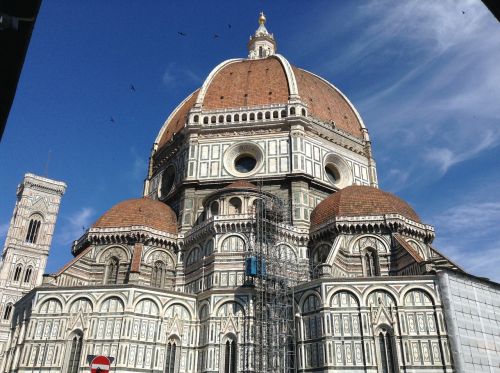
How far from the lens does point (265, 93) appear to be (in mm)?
40156

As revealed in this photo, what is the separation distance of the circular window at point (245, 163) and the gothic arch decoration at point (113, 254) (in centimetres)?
1065

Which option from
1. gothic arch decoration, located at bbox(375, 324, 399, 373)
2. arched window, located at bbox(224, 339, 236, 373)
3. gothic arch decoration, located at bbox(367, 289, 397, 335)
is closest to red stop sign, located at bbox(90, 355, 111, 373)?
gothic arch decoration, located at bbox(375, 324, 399, 373)

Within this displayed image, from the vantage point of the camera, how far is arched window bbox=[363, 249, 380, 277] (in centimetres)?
2797

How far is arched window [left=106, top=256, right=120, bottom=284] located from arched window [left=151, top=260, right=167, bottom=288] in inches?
94.1

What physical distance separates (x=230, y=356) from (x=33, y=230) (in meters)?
38.2

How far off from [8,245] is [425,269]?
1753 inches

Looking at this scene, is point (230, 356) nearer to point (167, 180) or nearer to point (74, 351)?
point (74, 351)

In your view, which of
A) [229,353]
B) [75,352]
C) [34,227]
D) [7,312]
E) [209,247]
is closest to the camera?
[229,353]

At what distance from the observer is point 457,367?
21938 mm

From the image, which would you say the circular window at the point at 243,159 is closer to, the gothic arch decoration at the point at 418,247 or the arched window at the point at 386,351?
the gothic arch decoration at the point at 418,247

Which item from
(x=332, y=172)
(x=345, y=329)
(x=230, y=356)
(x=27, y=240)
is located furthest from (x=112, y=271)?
(x=27, y=240)

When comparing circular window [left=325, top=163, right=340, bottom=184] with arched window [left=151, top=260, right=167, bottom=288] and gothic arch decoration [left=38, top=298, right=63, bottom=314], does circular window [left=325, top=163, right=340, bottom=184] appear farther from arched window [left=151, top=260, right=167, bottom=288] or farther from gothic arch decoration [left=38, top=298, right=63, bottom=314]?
gothic arch decoration [left=38, top=298, right=63, bottom=314]

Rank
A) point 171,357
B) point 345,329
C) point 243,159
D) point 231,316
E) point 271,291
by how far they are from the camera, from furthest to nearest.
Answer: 1. point 243,159
2. point 271,291
3. point 231,316
4. point 171,357
5. point 345,329

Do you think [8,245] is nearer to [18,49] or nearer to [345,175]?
[345,175]
